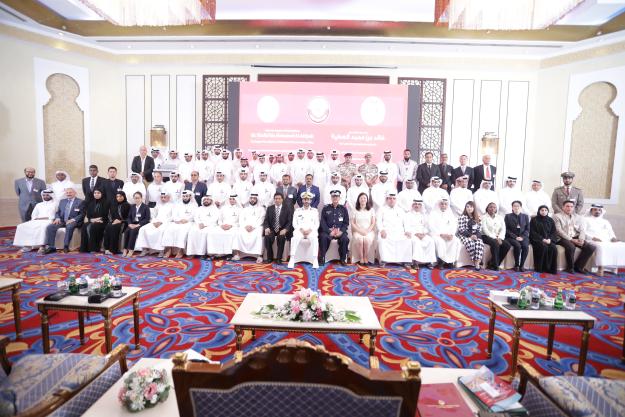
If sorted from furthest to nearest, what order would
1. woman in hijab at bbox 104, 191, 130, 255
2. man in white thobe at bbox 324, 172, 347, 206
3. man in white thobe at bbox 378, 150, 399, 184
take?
man in white thobe at bbox 378, 150, 399, 184, man in white thobe at bbox 324, 172, 347, 206, woman in hijab at bbox 104, 191, 130, 255

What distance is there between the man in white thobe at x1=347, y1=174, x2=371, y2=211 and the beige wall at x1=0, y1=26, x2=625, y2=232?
3.74 metres

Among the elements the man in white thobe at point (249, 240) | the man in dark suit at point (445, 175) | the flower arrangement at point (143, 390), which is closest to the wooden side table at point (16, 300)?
the flower arrangement at point (143, 390)

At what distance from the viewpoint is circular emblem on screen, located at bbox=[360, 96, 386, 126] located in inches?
377

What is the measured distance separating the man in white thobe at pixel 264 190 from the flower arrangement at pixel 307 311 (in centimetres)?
489

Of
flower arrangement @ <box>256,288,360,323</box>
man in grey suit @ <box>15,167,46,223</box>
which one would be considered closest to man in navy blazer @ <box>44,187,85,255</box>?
man in grey suit @ <box>15,167,46,223</box>

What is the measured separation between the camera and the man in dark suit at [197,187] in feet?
25.9

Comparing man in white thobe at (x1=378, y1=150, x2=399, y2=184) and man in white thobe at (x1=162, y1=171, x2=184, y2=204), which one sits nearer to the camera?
man in white thobe at (x1=162, y1=171, x2=184, y2=204)

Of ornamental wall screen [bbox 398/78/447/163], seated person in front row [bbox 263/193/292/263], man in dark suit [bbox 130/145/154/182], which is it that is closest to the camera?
seated person in front row [bbox 263/193/292/263]

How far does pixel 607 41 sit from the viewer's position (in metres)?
8.43

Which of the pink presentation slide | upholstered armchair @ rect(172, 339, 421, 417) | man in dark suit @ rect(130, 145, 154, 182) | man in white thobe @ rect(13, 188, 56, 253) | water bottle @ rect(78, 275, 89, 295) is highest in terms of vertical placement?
the pink presentation slide

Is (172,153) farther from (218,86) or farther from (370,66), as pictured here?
(370,66)

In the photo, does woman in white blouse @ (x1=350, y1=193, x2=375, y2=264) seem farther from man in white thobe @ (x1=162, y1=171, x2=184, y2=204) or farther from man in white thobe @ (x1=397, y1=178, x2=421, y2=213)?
man in white thobe @ (x1=162, y1=171, x2=184, y2=204)

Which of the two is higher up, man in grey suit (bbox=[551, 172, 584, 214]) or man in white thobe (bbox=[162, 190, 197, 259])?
man in grey suit (bbox=[551, 172, 584, 214])

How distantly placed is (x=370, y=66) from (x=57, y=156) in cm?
849
